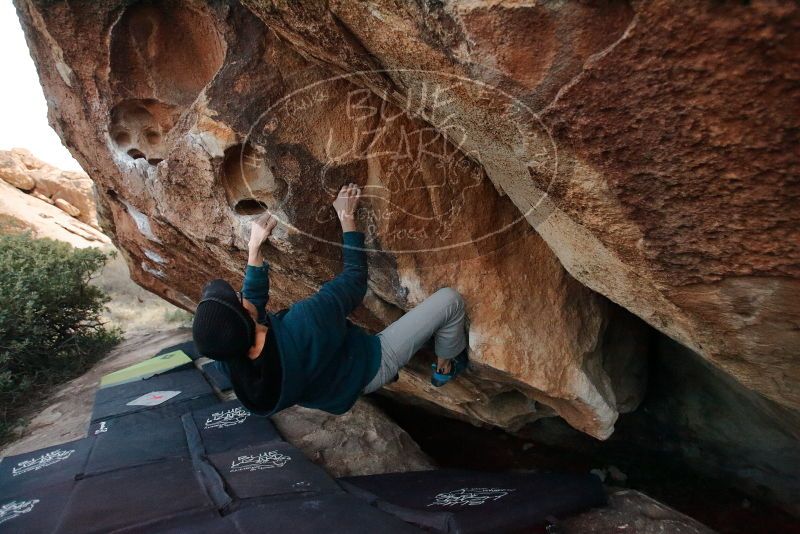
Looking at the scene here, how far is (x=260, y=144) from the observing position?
93.3 inches

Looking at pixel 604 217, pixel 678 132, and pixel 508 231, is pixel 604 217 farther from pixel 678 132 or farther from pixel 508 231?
pixel 508 231

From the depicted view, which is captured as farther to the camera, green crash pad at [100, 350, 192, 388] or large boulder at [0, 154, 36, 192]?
large boulder at [0, 154, 36, 192]

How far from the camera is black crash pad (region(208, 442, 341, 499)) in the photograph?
7.86 ft

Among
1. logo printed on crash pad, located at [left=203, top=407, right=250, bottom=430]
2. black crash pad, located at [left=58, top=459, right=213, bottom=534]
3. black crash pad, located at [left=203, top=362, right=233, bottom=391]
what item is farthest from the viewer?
black crash pad, located at [left=203, top=362, right=233, bottom=391]

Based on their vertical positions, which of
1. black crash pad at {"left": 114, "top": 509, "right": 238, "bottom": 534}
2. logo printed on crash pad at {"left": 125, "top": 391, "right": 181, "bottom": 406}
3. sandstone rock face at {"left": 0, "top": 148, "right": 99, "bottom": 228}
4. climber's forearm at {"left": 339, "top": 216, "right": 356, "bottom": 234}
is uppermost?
sandstone rock face at {"left": 0, "top": 148, "right": 99, "bottom": 228}

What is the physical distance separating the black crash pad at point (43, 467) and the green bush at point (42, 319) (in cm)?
152

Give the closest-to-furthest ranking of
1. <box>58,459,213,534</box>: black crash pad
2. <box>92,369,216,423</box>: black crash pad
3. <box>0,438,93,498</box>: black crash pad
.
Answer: <box>58,459,213,534</box>: black crash pad < <box>0,438,93,498</box>: black crash pad < <box>92,369,216,423</box>: black crash pad

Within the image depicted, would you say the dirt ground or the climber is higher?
the climber

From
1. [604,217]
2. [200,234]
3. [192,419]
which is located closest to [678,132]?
[604,217]

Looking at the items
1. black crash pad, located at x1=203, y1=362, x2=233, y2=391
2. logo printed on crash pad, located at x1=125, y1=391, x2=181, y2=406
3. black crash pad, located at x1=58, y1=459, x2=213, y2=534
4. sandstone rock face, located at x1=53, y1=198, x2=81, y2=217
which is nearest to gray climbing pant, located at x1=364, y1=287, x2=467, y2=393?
black crash pad, located at x1=58, y1=459, x2=213, y2=534

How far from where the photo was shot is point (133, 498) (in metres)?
2.31

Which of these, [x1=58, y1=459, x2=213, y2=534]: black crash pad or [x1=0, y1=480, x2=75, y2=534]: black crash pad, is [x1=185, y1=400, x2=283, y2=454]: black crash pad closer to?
[x1=58, y1=459, x2=213, y2=534]: black crash pad

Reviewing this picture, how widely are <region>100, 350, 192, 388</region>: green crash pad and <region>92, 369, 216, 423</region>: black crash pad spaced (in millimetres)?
110

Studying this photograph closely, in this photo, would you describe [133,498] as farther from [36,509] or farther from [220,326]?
[220,326]
